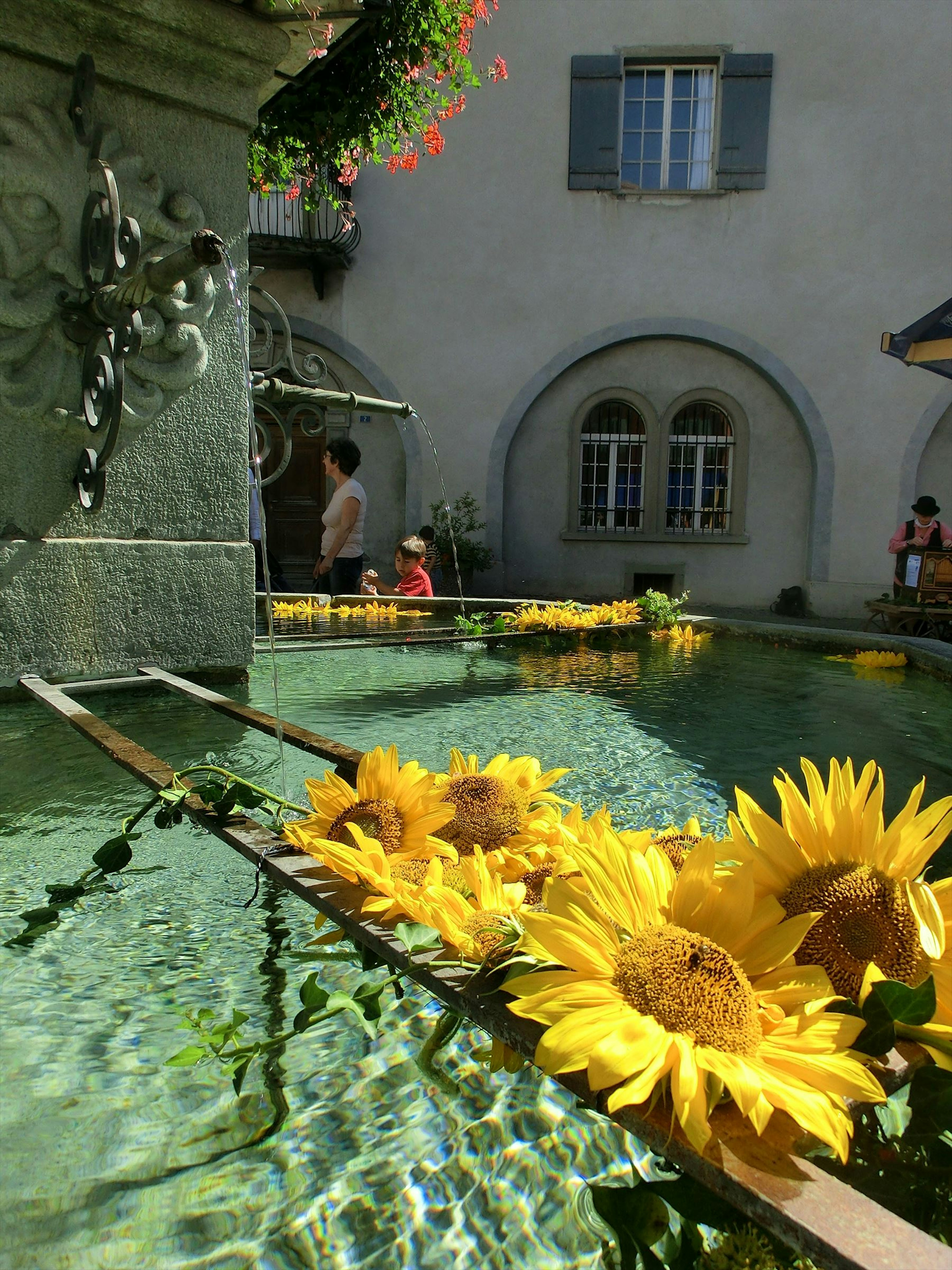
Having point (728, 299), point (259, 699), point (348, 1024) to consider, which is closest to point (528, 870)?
point (348, 1024)

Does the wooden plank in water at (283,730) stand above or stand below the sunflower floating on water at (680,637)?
above

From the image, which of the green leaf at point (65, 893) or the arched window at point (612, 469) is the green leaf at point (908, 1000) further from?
the arched window at point (612, 469)

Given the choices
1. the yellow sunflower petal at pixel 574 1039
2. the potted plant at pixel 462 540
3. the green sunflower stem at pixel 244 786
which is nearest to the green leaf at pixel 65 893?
the green sunflower stem at pixel 244 786

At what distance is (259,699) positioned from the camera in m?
3.22

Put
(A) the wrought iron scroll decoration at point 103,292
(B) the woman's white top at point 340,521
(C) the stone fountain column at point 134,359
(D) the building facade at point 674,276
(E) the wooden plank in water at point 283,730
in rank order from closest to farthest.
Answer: (E) the wooden plank in water at point 283,730 → (A) the wrought iron scroll decoration at point 103,292 → (C) the stone fountain column at point 134,359 → (B) the woman's white top at point 340,521 → (D) the building facade at point 674,276

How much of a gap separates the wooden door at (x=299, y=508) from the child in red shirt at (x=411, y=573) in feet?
22.3

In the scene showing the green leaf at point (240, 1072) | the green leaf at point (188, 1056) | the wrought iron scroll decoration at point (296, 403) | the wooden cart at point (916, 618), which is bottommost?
the wooden cart at point (916, 618)

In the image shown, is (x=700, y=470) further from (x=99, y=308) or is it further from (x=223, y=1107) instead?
(x=223, y=1107)

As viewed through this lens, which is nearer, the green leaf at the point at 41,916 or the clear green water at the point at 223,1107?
the clear green water at the point at 223,1107

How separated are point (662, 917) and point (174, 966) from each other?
2.73 feet

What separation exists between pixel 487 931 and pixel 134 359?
2.73 meters

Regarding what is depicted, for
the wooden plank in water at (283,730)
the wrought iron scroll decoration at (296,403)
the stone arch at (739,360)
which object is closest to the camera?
the wooden plank in water at (283,730)

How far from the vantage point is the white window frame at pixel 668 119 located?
13312 mm

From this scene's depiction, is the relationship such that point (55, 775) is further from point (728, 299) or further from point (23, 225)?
point (728, 299)
